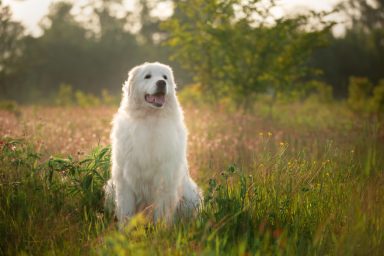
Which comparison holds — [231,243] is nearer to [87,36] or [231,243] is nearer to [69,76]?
[69,76]

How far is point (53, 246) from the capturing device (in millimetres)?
3107

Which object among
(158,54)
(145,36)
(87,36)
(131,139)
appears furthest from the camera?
(145,36)

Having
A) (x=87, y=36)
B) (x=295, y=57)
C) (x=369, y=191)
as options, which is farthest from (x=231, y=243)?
(x=87, y=36)

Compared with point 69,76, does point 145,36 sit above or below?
above

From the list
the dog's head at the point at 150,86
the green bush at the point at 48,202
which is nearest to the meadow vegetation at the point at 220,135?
the green bush at the point at 48,202

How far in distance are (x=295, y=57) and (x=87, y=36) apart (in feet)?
74.9

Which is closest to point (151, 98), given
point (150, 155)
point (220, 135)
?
point (150, 155)

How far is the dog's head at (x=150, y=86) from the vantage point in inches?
165

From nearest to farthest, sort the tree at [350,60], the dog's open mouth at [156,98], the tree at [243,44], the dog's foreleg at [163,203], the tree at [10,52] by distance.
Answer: the dog's foreleg at [163,203] → the dog's open mouth at [156,98] → the tree at [243,44] → the tree at [10,52] → the tree at [350,60]

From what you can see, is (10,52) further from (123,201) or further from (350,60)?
(123,201)

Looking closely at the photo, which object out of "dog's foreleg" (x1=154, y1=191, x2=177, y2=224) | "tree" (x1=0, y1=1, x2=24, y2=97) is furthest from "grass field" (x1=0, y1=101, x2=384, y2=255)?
"tree" (x1=0, y1=1, x2=24, y2=97)

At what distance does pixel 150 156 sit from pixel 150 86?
0.69 metres

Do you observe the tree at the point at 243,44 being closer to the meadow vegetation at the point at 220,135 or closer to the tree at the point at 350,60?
the meadow vegetation at the point at 220,135

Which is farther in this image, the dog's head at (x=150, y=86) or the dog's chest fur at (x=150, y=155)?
the dog's head at (x=150, y=86)
